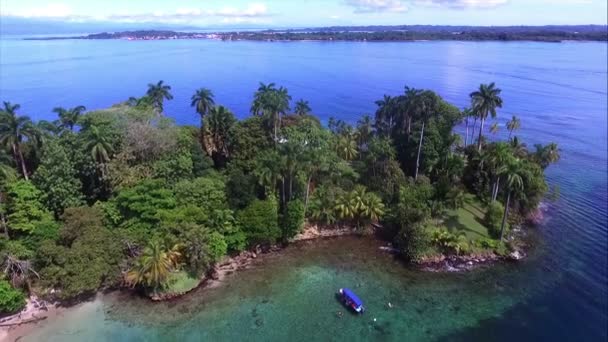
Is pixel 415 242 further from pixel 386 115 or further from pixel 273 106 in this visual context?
pixel 273 106

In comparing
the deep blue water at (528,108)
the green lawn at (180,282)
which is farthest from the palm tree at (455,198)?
the green lawn at (180,282)

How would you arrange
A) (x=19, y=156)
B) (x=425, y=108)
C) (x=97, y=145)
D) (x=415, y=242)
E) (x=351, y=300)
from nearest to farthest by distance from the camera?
(x=351, y=300) → (x=415, y=242) → (x=97, y=145) → (x=19, y=156) → (x=425, y=108)

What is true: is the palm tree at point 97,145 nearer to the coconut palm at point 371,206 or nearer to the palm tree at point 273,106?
the palm tree at point 273,106

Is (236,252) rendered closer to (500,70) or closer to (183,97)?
(183,97)

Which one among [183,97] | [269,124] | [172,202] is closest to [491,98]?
[269,124]

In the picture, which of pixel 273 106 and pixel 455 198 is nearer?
pixel 455 198

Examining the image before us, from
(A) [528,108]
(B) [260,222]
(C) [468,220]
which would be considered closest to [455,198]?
(C) [468,220]

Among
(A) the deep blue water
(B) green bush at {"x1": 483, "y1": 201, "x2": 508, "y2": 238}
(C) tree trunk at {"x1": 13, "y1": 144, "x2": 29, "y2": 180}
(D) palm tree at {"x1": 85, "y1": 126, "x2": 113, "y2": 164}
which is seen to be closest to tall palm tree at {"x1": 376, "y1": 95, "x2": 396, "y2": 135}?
(B) green bush at {"x1": 483, "y1": 201, "x2": 508, "y2": 238}

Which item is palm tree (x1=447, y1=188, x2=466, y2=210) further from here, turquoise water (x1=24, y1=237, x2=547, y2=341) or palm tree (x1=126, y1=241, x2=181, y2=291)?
palm tree (x1=126, y1=241, x2=181, y2=291)
